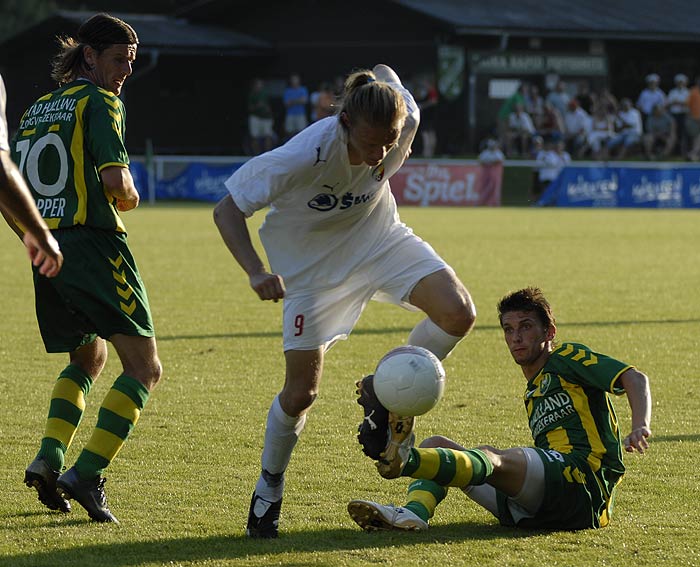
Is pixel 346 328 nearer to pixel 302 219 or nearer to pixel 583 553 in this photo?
pixel 302 219

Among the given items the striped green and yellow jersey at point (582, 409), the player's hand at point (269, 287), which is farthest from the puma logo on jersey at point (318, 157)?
the striped green and yellow jersey at point (582, 409)

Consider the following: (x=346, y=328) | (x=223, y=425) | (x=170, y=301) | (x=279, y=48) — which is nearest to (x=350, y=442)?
(x=223, y=425)

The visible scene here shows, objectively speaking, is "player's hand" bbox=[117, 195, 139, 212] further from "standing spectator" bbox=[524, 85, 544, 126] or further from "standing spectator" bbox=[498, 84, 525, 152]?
"standing spectator" bbox=[524, 85, 544, 126]

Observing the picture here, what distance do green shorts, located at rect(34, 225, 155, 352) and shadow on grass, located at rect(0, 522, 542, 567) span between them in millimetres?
831

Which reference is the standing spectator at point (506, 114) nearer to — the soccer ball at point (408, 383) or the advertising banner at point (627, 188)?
the advertising banner at point (627, 188)

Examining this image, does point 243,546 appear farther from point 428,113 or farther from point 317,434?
point 428,113

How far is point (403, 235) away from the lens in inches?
203

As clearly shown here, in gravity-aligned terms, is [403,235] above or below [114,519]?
above

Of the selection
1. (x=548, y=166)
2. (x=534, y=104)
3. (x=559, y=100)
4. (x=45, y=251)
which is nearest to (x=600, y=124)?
(x=559, y=100)

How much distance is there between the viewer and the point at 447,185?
27844 millimetres

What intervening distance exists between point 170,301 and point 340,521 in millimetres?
7435

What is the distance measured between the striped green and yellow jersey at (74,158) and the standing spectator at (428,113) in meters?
26.6

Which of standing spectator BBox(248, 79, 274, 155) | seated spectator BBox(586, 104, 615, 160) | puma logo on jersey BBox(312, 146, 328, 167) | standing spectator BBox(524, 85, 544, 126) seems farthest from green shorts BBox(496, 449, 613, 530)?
standing spectator BBox(248, 79, 274, 155)

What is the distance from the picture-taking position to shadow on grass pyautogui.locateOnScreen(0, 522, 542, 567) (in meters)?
4.35
